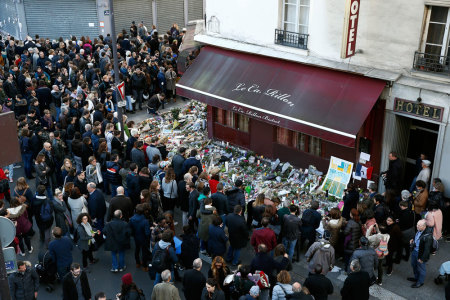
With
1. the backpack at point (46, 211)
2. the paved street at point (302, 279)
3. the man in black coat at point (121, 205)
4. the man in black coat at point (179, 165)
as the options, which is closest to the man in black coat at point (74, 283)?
the paved street at point (302, 279)

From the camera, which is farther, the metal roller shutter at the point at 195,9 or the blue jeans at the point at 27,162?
the metal roller shutter at the point at 195,9

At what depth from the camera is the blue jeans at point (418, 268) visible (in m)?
10.6

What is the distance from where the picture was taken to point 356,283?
9.20 m

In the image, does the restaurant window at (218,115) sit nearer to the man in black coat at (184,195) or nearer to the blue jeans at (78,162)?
the blue jeans at (78,162)

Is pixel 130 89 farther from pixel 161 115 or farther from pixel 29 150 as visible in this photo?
pixel 29 150

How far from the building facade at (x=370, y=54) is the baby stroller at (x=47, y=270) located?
7.10 metres

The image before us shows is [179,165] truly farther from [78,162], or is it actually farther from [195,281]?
[195,281]

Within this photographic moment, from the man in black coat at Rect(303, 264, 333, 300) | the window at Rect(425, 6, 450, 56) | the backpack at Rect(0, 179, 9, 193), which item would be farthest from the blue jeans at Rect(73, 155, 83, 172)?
the window at Rect(425, 6, 450, 56)

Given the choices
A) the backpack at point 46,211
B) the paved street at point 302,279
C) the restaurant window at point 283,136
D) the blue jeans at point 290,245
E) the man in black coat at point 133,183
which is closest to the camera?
the paved street at point 302,279

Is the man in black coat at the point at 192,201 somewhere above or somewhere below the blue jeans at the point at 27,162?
above

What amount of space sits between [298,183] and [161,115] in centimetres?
738

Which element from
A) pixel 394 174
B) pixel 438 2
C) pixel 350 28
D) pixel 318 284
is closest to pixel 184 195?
pixel 318 284

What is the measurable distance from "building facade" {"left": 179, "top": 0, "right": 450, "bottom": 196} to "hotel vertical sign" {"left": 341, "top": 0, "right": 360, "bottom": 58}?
0.02 m

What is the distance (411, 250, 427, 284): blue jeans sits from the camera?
419 inches
